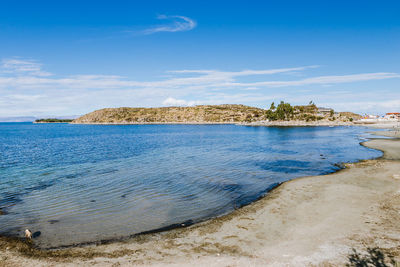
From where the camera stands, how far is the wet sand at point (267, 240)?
36.6 feet

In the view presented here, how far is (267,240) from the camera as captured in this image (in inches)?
510

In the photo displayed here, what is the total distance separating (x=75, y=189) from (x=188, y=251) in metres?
17.4

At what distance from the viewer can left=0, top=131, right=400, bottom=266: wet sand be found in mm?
11156

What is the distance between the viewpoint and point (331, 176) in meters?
27.0

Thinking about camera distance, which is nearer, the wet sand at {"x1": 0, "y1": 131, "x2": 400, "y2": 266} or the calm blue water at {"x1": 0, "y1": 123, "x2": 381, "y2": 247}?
the wet sand at {"x1": 0, "y1": 131, "x2": 400, "y2": 266}

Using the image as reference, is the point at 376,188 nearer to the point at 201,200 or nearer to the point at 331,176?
the point at 331,176

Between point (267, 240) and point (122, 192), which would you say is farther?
point (122, 192)

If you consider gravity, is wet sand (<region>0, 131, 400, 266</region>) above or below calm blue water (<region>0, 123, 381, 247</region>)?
above

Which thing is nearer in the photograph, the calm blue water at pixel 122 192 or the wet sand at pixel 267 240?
the wet sand at pixel 267 240

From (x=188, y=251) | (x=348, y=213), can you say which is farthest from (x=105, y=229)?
(x=348, y=213)

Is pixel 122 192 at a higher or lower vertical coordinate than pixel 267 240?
lower

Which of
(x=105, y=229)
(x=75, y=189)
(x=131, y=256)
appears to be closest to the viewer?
(x=131, y=256)

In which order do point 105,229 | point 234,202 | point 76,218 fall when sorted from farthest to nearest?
point 234,202 < point 76,218 < point 105,229

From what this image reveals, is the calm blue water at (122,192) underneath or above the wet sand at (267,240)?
underneath
